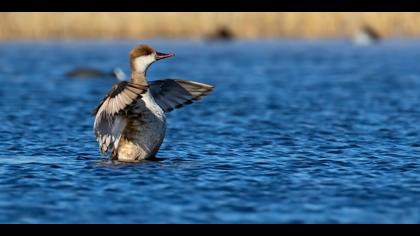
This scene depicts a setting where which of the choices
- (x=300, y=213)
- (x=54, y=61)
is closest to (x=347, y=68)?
(x=54, y=61)

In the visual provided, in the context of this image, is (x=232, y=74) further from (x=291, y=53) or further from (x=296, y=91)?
(x=291, y=53)

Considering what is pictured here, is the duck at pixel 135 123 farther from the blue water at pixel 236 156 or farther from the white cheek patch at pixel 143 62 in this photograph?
the blue water at pixel 236 156

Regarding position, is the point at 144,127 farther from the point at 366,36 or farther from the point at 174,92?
the point at 366,36

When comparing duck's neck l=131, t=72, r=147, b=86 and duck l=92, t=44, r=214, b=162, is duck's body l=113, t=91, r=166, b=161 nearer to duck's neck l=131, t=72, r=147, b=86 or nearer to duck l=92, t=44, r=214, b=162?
duck l=92, t=44, r=214, b=162

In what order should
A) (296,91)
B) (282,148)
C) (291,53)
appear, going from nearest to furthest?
(282,148)
(296,91)
(291,53)

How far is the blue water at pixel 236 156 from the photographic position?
687 cm

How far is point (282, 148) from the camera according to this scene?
10562mm

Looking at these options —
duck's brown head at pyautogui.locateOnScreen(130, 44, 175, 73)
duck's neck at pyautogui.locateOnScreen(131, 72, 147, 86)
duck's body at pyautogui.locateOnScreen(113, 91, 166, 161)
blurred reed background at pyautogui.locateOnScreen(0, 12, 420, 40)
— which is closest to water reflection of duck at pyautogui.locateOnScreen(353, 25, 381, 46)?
blurred reed background at pyautogui.locateOnScreen(0, 12, 420, 40)

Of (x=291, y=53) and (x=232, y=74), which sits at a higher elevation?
(x=291, y=53)

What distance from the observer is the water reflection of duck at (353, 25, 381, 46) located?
35.4 metres

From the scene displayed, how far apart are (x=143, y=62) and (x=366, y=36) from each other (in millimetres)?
26997

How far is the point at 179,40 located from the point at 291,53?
884 cm

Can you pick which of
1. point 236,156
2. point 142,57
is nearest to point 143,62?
point 142,57

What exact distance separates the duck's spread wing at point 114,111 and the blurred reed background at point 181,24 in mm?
24771
